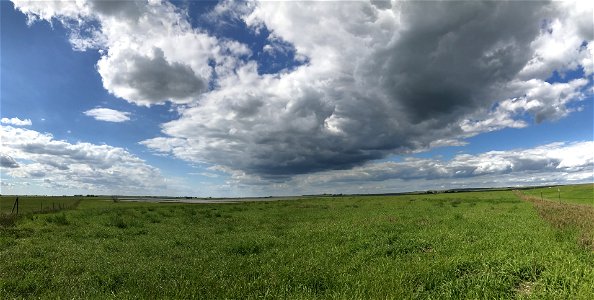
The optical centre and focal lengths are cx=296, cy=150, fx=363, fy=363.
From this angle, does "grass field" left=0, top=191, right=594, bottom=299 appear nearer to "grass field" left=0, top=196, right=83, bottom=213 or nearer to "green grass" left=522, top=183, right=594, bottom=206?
"grass field" left=0, top=196, right=83, bottom=213

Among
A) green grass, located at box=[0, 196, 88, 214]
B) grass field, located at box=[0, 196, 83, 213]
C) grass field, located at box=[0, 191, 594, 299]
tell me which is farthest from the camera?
grass field, located at box=[0, 196, 83, 213]

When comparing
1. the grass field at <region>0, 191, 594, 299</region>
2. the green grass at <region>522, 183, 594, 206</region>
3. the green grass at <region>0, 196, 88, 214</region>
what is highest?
the green grass at <region>0, 196, 88, 214</region>

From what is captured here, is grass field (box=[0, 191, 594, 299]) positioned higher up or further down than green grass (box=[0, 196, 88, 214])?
further down

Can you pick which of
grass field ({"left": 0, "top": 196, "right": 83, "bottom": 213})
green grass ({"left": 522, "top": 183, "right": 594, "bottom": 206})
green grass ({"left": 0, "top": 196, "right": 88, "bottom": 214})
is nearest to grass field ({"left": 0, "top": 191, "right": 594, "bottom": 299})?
green grass ({"left": 0, "top": 196, "right": 88, "bottom": 214})

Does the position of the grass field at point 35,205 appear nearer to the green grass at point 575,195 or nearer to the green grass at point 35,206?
the green grass at point 35,206

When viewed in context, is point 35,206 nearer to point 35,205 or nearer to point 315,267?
A: point 35,205

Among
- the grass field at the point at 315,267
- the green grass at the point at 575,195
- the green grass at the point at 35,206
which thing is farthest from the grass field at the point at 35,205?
the green grass at the point at 575,195

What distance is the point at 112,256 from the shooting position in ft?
57.1

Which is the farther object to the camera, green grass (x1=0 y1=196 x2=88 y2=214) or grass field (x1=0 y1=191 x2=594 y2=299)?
green grass (x1=0 y1=196 x2=88 y2=214)

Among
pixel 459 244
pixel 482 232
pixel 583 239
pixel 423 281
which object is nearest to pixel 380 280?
pixel 423 281

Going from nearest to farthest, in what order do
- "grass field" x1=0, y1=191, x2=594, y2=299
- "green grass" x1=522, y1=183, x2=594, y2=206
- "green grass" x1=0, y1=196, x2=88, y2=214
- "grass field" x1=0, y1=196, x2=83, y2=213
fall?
"grass field" x1=0, y1=191, x2=594, y2=299 → "green grass" x1=0, y1=196, x2=88, y2=214 → "grass field" x1=0, y1=196, x2=83, y2=213 → "green grass" x1=522, y1=183, x2=594, y2=206

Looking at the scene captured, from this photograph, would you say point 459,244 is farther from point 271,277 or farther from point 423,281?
point 271,277

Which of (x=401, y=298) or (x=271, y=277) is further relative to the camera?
(x=271, y=277)

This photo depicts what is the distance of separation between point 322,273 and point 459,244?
26.9 ft
